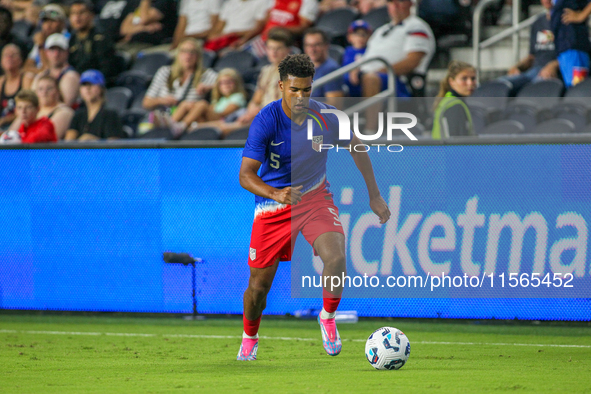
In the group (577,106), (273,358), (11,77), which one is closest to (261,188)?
(273,358)

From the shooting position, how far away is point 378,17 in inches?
428

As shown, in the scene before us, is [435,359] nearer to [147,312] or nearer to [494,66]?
[147,312]

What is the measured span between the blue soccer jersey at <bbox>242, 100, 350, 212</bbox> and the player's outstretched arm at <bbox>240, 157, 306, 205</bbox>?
0.06 m

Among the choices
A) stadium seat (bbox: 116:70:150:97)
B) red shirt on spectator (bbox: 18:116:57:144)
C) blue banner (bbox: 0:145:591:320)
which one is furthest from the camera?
stadium seat (bbox: 116:70:150:97)

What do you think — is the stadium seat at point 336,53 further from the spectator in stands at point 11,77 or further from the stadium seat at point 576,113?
the spectator in stands at point 11,77

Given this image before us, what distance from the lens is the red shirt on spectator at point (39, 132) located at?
28.6ft

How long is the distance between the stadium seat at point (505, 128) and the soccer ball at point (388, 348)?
4.11 metres

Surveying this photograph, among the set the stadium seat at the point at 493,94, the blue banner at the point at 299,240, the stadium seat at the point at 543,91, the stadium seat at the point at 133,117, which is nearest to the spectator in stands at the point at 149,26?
the stadium seat at the point at 133,117

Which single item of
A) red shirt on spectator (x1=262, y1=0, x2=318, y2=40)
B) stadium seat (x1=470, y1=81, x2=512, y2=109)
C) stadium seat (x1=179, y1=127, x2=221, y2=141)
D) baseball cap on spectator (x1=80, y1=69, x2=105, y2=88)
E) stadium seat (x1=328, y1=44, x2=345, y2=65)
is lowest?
stadium seat (x1=179, y1=127, x2=221, y2=141)

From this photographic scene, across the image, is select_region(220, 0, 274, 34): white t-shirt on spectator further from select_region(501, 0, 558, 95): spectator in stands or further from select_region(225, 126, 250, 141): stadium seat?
select_region(501, 0, 558, 95): spectator in stands

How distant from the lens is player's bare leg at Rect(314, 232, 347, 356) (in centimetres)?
525

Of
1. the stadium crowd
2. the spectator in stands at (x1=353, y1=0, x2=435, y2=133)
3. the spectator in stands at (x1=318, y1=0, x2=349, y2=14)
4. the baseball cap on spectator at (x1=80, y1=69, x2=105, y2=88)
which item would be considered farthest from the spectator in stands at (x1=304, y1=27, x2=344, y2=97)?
the baseball cap on spectator at (x1=80, y1=69, x2=105, y2=88)

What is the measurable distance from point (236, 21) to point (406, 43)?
3.28 m

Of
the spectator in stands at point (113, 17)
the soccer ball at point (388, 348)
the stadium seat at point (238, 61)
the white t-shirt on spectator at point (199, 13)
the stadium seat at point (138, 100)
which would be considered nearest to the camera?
the soccer ball at point (388, 348)
